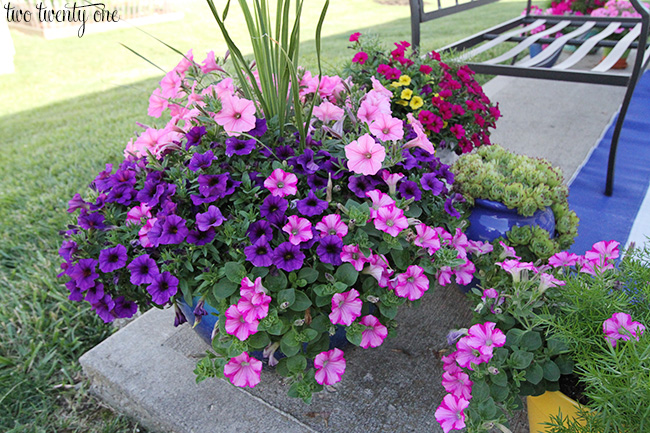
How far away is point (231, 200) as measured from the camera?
1.23m

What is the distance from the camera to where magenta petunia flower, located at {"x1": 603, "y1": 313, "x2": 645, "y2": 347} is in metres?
0.93

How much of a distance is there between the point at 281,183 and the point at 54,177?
8.26 ft

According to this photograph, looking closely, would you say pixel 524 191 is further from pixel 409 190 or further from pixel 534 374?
pixel 534 374

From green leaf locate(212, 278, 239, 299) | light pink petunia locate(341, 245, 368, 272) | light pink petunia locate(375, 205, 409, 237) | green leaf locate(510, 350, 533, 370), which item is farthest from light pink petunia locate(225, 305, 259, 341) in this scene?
green leaf locate(510, 350, 533, 370)

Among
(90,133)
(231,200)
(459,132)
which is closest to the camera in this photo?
(231,200)

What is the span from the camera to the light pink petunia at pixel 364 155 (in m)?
1.18

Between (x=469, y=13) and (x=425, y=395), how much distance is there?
963cm

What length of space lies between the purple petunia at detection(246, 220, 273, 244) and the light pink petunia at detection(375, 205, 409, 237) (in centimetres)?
26

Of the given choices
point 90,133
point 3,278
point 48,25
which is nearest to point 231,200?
point 3,278

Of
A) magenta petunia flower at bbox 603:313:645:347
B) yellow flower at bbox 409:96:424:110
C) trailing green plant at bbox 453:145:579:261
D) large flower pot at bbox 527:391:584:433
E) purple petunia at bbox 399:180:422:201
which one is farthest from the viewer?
yellow flower at bbox 409:96:424:110

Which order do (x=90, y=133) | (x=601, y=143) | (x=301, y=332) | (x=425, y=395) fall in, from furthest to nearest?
(x=90, y=133)
(x=601, y=143)
(x=425, y=395)
(x=301, y=332)

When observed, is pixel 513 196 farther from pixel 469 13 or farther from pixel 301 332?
pixel 469 13

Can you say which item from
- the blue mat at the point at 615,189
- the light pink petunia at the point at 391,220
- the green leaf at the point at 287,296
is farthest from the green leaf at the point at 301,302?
the blue mat at the point at 615,189

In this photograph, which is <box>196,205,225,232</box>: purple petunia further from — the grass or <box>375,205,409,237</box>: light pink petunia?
the grass
